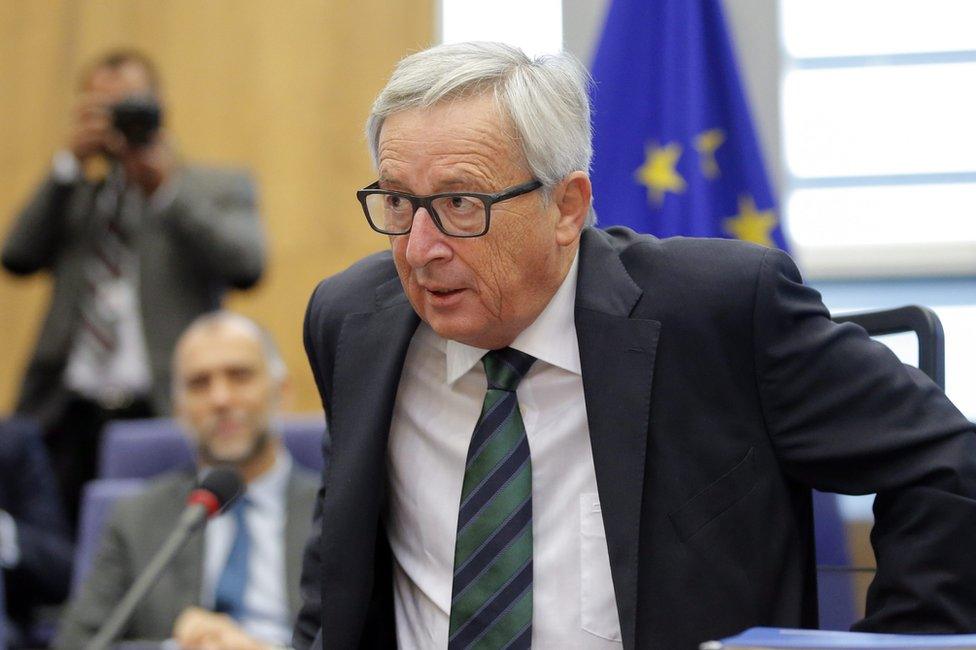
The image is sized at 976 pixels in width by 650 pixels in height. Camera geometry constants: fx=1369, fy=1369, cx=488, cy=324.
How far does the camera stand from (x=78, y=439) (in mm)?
4027

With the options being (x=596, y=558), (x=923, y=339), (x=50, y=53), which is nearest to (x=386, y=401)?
(x=596, y=558)

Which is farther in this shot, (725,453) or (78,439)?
(78,439)

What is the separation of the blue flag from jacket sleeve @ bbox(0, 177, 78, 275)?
1742 millimetres

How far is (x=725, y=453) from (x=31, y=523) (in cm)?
255

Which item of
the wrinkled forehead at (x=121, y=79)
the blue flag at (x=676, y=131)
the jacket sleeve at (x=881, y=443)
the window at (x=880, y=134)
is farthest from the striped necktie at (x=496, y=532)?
the window at (x=880, y=134)

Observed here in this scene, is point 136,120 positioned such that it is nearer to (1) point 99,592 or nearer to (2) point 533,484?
(1) point 99,592

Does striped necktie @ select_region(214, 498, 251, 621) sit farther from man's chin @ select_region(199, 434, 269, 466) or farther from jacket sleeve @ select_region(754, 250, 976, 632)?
jacket sleeve @ select_region(754, 250, 976, 632)

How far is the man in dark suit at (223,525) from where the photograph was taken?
3143 mm

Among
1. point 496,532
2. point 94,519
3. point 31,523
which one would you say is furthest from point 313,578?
point 31,523

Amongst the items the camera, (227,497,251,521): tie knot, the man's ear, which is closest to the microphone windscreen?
the man's ear

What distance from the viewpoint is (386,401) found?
1876 mm

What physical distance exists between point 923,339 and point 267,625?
1783mm

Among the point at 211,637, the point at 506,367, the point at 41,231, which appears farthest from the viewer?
the point at 41,231

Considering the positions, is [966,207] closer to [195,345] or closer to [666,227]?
[666,227]
